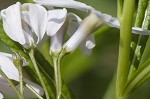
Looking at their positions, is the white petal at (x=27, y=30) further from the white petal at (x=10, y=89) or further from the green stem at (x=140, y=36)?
the green stem at (x=140, y=36)

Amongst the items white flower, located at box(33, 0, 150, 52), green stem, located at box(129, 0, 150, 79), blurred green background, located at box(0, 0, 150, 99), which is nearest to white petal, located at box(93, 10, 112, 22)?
white flower, located at box(33, 0, 150, 52)

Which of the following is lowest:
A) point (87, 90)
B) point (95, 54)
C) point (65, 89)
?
point (87, 90)

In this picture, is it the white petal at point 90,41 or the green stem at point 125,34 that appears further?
the white petal at point 90,41

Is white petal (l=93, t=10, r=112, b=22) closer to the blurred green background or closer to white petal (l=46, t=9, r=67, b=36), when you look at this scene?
white petal (l=46, t=9, r=67, b=36)

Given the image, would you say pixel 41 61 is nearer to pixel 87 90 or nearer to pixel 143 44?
pixel 143 44

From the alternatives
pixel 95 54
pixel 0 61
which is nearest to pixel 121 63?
pixel 0 61

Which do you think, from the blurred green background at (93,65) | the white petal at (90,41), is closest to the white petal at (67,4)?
the white petal at (90,41)

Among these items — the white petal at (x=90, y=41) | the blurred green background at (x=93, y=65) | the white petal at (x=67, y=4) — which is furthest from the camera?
the blurred green background at (x=93, y=65)

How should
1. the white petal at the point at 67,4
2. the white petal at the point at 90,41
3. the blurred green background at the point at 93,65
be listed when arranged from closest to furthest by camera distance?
the white petal at the point at 67,4, the white petal at the point at 90,41, the blurred green background at the point at 93,65

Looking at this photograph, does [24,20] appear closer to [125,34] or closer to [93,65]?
[125,34]
